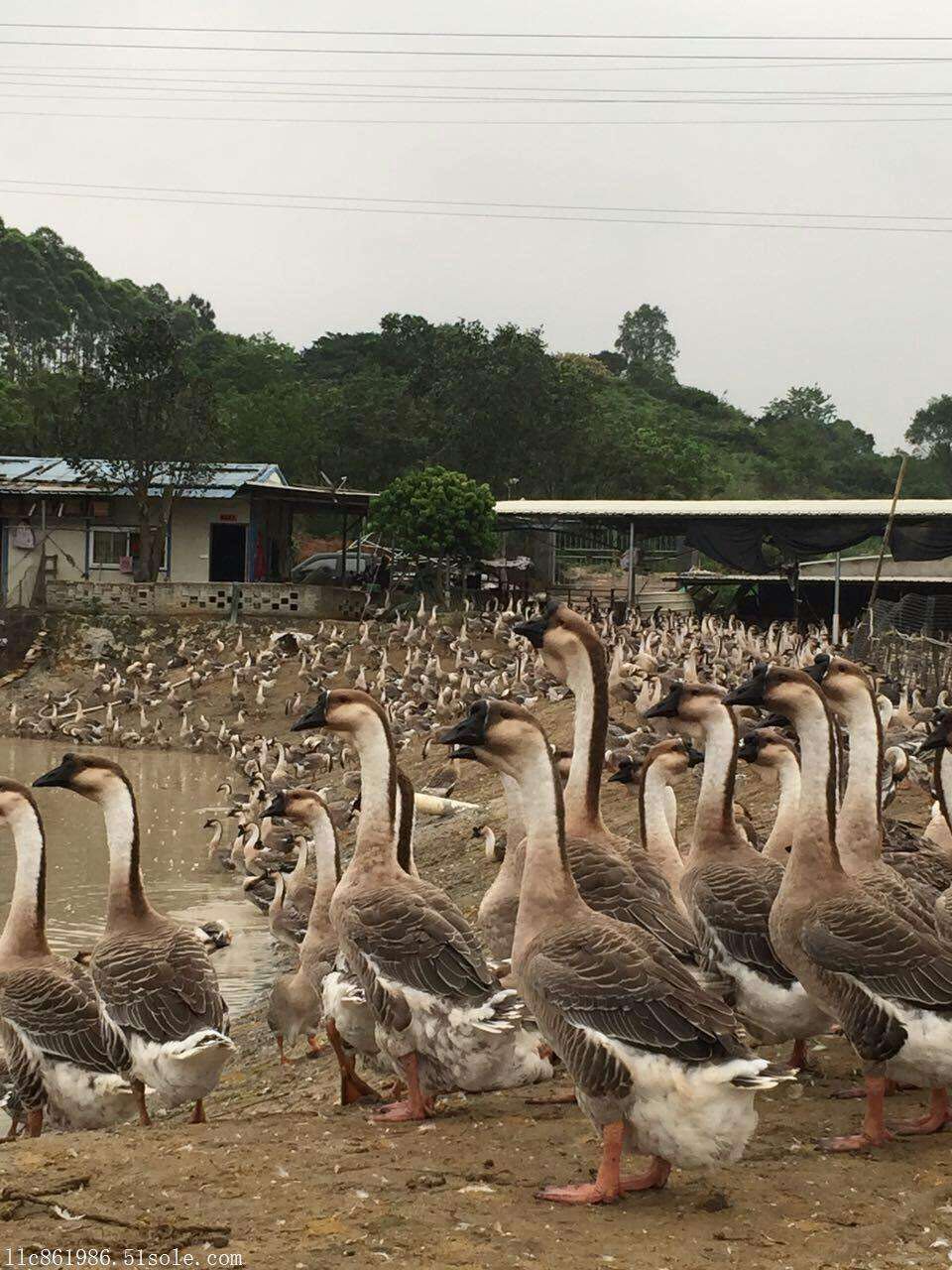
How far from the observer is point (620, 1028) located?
564 cm

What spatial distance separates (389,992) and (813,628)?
111 feet

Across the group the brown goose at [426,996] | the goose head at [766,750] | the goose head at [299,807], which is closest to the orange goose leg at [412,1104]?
the brown goose at [426,996]

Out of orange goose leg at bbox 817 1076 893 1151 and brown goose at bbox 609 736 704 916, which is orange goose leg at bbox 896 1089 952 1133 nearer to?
orange goose leg at bbox 817 1076 893 1151

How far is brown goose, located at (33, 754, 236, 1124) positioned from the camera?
704 centimetres

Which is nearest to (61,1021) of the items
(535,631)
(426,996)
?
(426,996)

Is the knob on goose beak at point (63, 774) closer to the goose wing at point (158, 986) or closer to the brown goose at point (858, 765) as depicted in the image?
the goose wing at point (158, 986)

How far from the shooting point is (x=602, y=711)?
8.41m

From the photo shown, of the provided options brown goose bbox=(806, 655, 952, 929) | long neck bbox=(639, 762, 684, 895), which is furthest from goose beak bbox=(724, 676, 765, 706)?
long neck bbox=(639, 762, 684, 895)

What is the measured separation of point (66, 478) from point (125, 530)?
7.94 ft

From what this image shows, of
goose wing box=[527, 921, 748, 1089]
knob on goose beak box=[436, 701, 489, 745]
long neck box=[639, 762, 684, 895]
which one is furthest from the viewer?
long neck box=[639, 762, 684, 895]

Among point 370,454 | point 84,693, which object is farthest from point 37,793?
point 370,454

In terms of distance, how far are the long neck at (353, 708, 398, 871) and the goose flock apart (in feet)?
0.05

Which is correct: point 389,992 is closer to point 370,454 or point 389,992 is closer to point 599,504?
point 599,504

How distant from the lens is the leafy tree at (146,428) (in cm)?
4238
